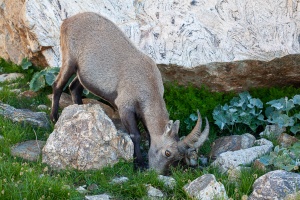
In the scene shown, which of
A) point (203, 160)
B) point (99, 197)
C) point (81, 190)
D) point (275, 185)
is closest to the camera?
point (275, 185)

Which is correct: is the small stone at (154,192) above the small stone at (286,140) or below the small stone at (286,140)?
below

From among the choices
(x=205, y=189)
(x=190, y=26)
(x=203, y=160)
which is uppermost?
(x=190, y=26)

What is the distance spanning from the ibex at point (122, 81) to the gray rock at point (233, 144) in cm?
83

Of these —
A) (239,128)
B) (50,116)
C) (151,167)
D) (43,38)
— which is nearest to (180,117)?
(239,128)

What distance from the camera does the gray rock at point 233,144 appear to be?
323 inches

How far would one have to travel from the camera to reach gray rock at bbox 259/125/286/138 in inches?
337

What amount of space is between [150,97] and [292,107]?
2.36m

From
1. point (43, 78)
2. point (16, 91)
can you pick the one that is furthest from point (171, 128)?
point (16, 91)

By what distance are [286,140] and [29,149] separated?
3.94m

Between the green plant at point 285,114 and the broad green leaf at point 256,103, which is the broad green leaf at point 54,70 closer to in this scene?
the broad green leaf at point 256,103

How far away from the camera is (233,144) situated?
325 inches

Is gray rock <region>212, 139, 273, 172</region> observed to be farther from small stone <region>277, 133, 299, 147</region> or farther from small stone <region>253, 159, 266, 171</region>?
small stone <region>277, 133, 299, 147</region>

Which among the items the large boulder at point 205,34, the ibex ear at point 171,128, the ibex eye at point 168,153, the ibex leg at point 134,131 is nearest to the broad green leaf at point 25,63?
the large boulder at point 205,34

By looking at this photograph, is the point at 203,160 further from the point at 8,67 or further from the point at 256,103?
the point at 8,67
